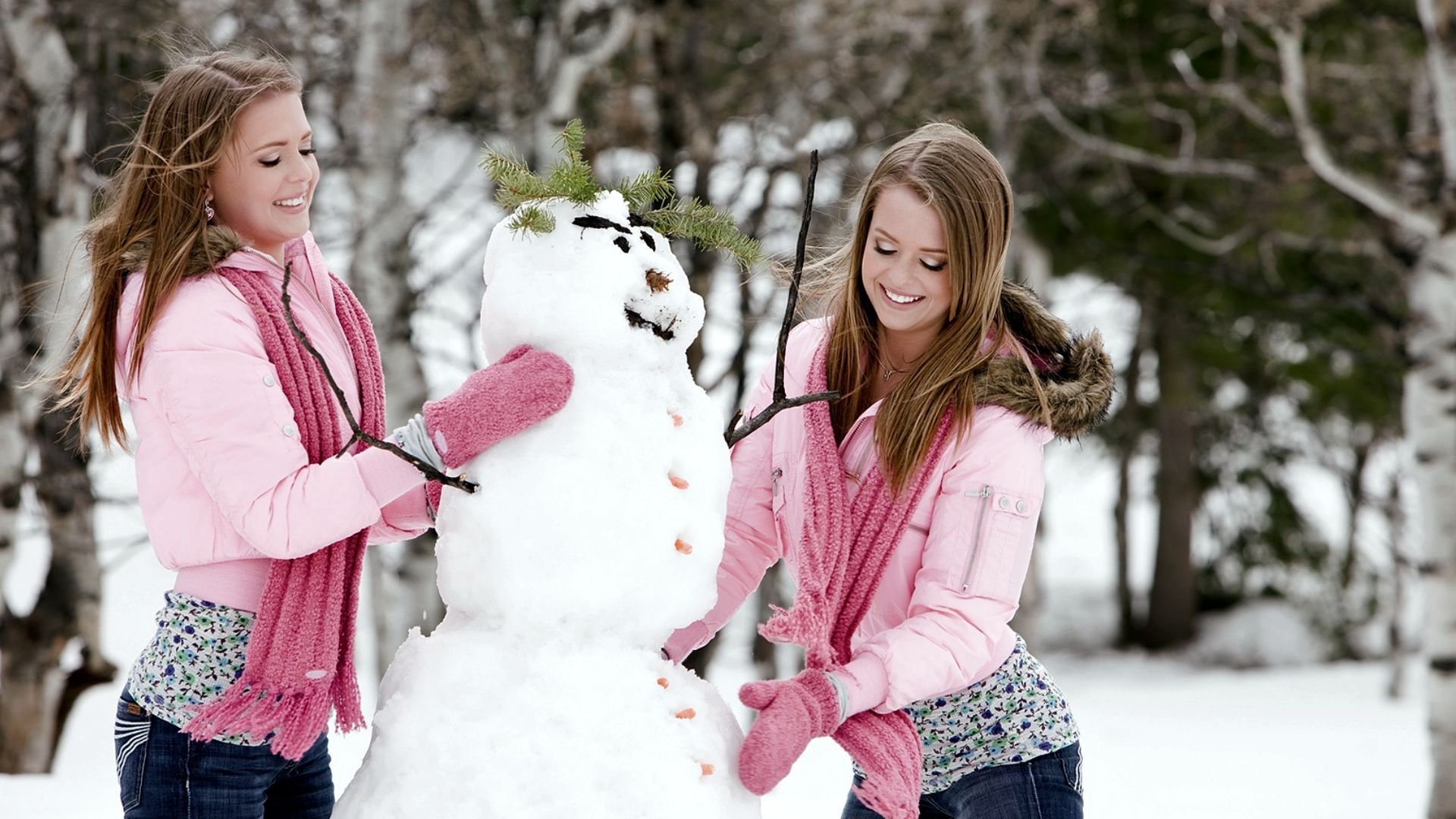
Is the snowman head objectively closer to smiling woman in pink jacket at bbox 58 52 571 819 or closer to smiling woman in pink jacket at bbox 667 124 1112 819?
smiling woman in pink jacket at bbox 58 52 571 819

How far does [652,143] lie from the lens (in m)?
8.01

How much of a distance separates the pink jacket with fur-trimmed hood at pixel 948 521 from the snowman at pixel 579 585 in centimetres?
25

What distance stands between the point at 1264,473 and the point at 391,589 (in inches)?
358

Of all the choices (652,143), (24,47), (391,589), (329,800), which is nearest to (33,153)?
(24,47)

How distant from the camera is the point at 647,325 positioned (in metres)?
2.07

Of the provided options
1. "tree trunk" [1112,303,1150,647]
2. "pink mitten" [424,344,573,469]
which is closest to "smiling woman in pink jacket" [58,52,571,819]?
"pink mitten" [424,344,573,469]

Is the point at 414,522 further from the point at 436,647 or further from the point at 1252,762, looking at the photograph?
the point at 1252,762

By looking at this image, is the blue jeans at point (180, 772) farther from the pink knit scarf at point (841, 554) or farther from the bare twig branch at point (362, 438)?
the pink knit scarf at point (841, 554)

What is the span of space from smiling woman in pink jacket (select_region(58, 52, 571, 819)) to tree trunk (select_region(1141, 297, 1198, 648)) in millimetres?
10837

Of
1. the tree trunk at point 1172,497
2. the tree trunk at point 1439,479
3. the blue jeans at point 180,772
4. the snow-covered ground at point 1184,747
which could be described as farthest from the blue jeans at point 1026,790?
the tree trunk at point 1172,497

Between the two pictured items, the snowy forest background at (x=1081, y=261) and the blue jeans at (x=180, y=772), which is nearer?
the blue jeans at (x=180, y=772)

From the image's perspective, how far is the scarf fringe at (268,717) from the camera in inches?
78.0

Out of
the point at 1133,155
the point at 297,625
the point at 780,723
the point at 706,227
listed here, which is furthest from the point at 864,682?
the point at 1133,155

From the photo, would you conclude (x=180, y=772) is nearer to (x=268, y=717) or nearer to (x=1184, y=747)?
(x=268, y=717)
